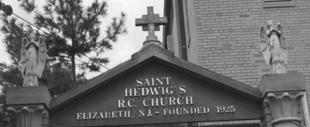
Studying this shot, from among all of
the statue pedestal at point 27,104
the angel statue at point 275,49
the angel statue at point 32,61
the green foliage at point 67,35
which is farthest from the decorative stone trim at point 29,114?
the green foliage at point 67,35

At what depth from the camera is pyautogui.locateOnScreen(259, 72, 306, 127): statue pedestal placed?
10008 millimetres

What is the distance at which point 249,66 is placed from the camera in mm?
13742

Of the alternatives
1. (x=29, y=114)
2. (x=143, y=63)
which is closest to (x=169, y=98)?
(x=143, y=63)

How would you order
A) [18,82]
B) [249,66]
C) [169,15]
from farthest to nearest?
[169,15] < [18,82] < [249,66]

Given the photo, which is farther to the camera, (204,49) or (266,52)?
(204,49)

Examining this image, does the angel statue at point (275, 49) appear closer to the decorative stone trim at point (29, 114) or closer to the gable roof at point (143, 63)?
the gable roof at point (143, 63)

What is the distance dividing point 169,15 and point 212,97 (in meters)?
14.8

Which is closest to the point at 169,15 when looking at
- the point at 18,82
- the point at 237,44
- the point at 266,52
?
the point at 18,82

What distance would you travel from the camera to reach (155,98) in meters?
10.6

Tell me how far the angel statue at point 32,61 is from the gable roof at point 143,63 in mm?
544

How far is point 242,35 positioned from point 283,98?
4.21 metres

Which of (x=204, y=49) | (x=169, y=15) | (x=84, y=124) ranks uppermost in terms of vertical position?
(x=169, y=15)

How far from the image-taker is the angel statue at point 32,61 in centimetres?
1027

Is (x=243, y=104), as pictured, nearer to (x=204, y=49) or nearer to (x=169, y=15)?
(x=204, y=49)
